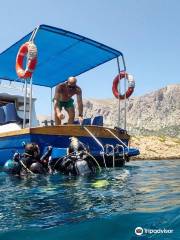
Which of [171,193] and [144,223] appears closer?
[144,223]

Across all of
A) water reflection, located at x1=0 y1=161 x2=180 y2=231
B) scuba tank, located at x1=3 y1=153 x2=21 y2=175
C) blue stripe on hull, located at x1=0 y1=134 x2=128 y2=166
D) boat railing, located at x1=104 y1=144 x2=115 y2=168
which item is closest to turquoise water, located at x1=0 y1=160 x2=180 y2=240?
water reflection, located at x1=0 y1=161 x2=180 y2=231

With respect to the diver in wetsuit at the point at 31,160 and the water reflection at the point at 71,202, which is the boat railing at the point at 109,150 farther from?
the water reflection at the point at 71,202

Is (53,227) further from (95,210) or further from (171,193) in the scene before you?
(171,193)

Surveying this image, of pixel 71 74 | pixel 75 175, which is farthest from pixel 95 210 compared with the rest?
pixel 71 74

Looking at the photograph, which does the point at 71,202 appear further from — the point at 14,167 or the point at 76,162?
the point at 14,167

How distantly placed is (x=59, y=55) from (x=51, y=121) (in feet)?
7.12

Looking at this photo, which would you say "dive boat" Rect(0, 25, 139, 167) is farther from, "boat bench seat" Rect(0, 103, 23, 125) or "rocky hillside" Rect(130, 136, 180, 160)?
"rocky hillside" Rect(130, 136, 180, 160)

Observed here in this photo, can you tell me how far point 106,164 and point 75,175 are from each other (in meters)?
2.40

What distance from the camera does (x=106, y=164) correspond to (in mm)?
9305

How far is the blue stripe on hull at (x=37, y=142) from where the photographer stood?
8234mm

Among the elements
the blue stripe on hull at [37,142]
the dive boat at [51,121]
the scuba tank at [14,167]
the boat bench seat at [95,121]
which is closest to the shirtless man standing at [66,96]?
the boat bench seat at [95,121]

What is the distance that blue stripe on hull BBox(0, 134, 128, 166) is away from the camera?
8.23 meters

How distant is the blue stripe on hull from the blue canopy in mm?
2709

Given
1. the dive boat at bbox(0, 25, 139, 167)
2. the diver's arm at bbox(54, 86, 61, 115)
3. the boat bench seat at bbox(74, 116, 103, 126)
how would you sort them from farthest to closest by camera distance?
the boat bench seat at bbox(74, 116, 103, 126), the diver's arm at bbox(54, 86, 61, 115), the dive boat at bbox(0, 25, 139, 167)
